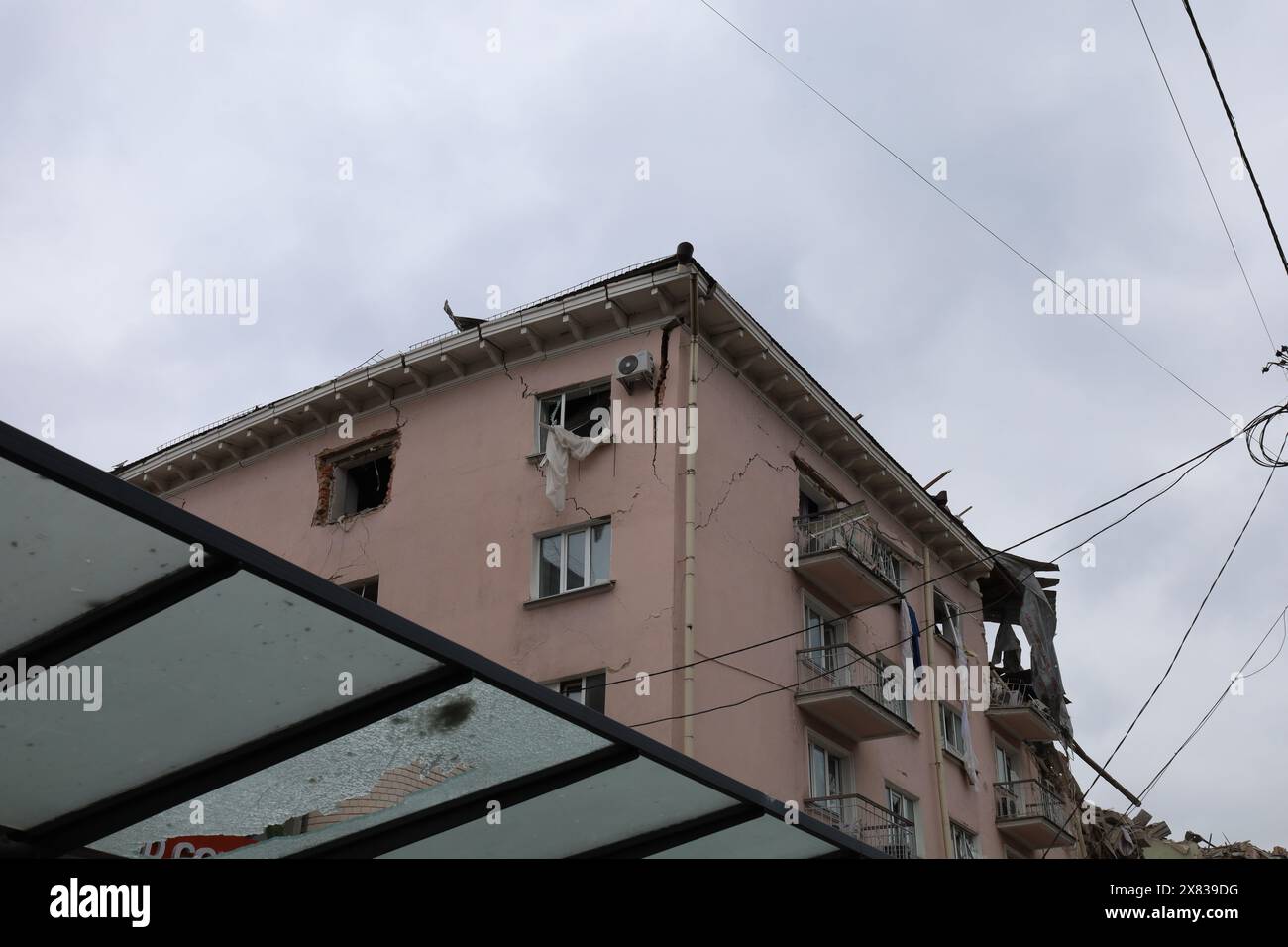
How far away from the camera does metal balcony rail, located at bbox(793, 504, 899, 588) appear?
24.4 m

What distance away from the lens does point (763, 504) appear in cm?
2391

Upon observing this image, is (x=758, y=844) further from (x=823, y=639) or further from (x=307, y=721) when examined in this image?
(x=823, y=639)

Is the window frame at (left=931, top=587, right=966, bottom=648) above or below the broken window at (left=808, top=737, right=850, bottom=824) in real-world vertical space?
above

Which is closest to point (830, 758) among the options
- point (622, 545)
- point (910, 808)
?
point (910, 808)

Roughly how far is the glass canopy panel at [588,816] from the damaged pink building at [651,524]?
37.2 feet

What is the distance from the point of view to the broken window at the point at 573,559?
2191cm

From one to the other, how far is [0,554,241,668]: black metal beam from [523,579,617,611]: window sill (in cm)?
1575

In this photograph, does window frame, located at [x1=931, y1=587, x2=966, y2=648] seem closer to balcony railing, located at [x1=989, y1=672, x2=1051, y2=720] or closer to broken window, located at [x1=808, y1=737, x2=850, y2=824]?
balcony railing, located at [x1=989, y1=672, x2=1051, y2=720]

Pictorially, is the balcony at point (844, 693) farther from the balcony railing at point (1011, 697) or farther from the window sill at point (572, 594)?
the balcony railing at point (1011, 697)

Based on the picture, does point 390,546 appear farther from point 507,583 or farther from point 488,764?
point 488,764

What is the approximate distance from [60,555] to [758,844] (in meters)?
5.05

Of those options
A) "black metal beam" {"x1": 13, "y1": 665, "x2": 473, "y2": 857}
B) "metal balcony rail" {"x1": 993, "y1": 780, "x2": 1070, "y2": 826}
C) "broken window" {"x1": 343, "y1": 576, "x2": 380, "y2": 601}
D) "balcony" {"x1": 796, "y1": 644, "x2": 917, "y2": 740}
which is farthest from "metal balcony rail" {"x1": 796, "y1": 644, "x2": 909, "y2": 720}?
"black metal beam" {"x1": 13, "y1": 665, "x2": 473, "y2": 857}
